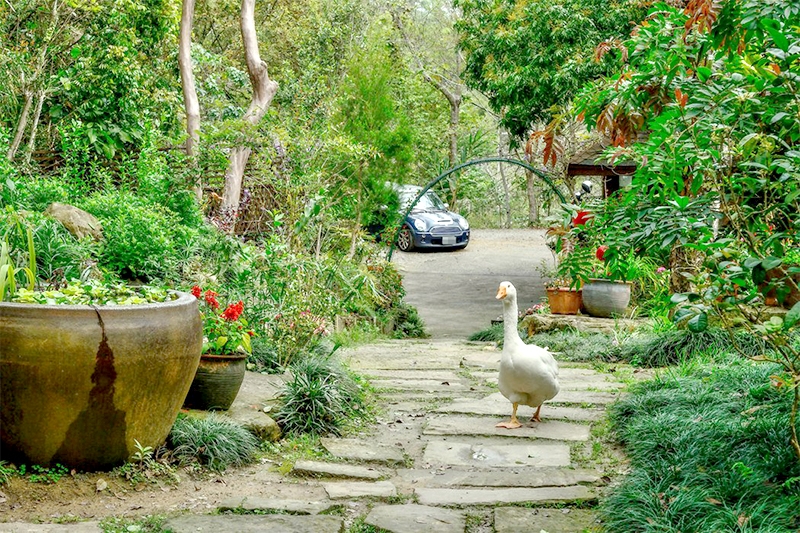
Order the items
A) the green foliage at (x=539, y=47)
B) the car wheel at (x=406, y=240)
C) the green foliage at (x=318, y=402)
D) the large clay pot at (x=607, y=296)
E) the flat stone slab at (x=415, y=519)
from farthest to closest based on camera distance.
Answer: the car wheel at (x=406, y=240), the green foliage at (x=539, y=47), the large clay pot at (x=607, y=296), the green foliage at (x=318, y=402), the flat stone slab at (x=415, y=519)

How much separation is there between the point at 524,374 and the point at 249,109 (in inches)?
254

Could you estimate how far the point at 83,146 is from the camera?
9055 mm

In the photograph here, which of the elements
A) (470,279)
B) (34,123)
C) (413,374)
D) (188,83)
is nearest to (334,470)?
(413,374)

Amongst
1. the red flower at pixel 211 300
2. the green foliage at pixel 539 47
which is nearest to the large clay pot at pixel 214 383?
the red flower at pixel 211 300

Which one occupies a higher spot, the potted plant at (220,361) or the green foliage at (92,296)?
the green foliage at (92,296)

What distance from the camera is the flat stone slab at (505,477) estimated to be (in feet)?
13.9

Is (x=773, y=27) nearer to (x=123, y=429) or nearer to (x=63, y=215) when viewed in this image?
(x=123, y=429)

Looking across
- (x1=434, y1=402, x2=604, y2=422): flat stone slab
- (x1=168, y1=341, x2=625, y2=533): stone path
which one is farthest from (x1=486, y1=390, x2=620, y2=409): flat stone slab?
(x1=434, y1=402, x2=604, y2=422): flat stone slab

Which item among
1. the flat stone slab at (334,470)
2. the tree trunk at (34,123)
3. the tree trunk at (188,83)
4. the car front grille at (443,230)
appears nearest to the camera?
the flat stone slab at (334,470)

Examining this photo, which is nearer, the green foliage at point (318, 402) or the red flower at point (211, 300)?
the green foliage at point (318, 402)

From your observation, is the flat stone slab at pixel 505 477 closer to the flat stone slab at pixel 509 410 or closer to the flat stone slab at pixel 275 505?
the flat stone slab at pixel 275 505

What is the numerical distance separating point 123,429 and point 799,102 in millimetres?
3113

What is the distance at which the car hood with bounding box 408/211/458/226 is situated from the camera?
796 inches

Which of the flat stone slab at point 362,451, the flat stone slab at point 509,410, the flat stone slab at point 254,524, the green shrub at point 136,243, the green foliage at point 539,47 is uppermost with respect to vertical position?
the green foliage at point 539,47
